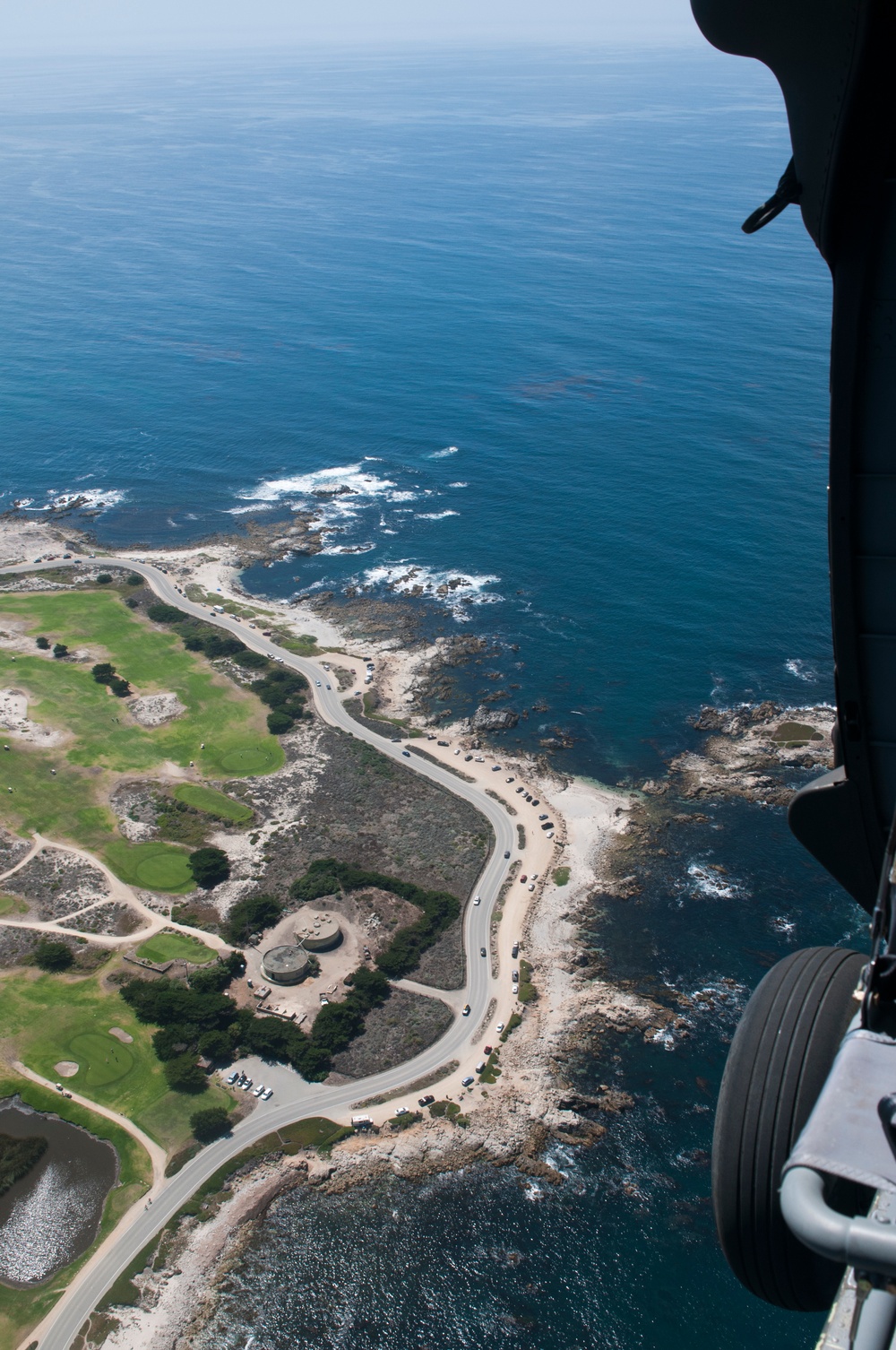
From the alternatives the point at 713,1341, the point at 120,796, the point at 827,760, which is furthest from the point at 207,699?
the point at 713,1341

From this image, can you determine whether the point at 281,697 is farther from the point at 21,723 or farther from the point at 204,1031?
the point at 204,1031

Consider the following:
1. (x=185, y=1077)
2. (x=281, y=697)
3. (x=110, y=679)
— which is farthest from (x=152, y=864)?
(x=110, y=679)

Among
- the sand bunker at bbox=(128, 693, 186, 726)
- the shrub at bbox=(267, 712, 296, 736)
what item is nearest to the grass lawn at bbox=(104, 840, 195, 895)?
the shrub at bbox=(267, 712, 296, 736)

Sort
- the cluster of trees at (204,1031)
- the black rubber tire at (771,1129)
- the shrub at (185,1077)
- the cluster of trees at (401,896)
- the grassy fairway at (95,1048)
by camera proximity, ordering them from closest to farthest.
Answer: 1. the black rubber tire at (771,1129)
2. the grassy fairway at (95,1048)
3. the shrub at (185,1077)
4. the cluster of trees at (204,1031)
5. the cluster of trees at (401,896)

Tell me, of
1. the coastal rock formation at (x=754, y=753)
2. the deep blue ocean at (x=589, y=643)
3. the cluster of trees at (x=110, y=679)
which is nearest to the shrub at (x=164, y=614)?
the cluster of trees at (x=110, y=679)

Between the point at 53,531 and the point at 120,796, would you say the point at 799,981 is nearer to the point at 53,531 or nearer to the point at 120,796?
the point at 120,796

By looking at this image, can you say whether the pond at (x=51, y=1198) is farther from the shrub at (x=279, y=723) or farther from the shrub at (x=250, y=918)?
the shrub at (x=279, y=723)
